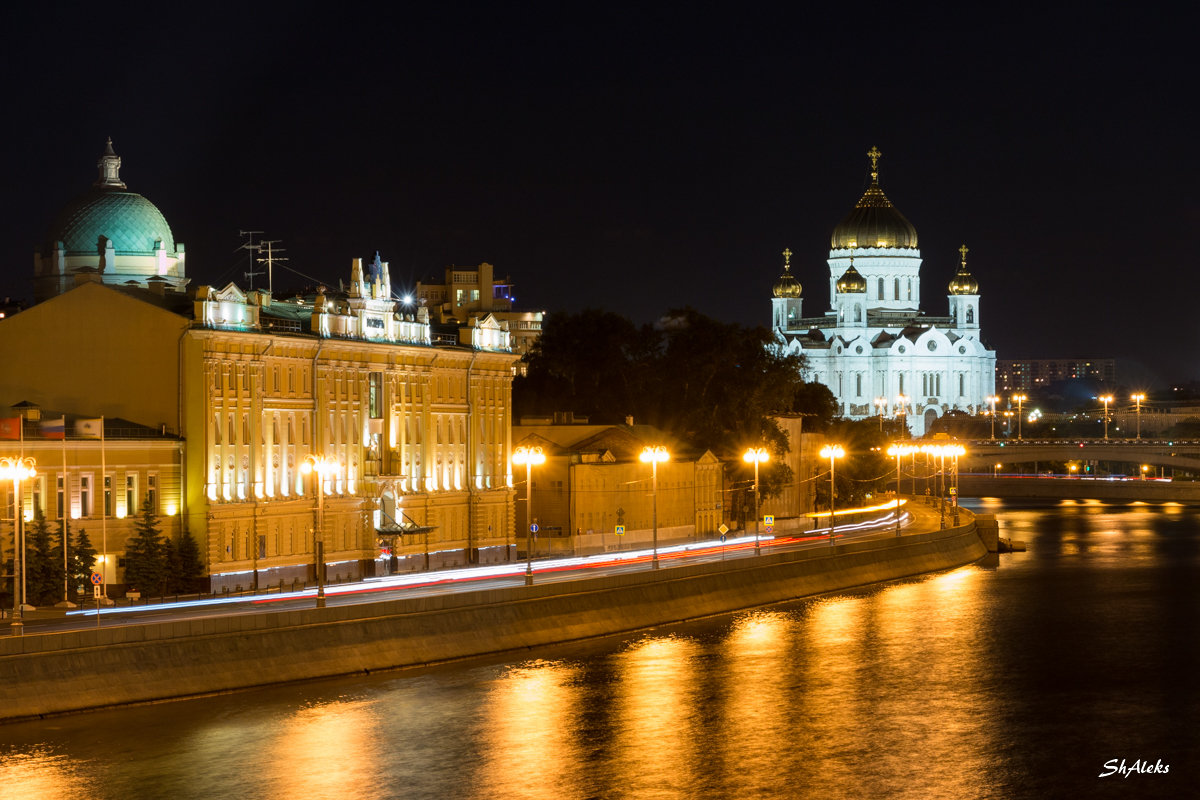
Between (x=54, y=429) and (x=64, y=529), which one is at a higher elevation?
(x=54, y=429)

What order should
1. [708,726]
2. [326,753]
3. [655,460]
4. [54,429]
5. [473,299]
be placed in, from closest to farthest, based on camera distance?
1. [326,753]
2. [708,726]
3. [54,429]
4. [655,460]
5. [473,299]

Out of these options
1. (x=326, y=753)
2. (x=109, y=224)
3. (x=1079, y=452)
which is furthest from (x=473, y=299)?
(x=326, y=753)

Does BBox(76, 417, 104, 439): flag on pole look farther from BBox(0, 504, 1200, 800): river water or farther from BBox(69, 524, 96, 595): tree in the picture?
BBox(0, 504, 1200, 800): river water

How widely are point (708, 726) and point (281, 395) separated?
955 inches

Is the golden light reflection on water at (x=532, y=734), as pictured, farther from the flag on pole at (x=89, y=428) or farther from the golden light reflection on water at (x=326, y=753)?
the flag on pole at (x=89, y=428)

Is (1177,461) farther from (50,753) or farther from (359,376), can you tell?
(50,753)

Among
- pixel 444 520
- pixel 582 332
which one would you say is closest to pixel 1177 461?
pixel 582 332

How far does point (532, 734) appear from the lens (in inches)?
1730

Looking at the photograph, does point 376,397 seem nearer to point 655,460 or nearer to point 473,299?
point 655,460

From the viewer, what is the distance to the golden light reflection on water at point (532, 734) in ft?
129

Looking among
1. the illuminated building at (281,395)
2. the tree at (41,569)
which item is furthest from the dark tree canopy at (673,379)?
the tree at (41,569)

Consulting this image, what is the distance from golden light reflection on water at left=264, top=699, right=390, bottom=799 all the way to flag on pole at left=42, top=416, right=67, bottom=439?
15.3 meters

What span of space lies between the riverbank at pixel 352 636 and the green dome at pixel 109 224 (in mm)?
22564

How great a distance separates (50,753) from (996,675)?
25459 mm
